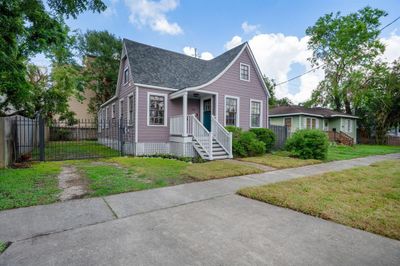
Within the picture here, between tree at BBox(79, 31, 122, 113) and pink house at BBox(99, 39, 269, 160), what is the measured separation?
42.2 ft

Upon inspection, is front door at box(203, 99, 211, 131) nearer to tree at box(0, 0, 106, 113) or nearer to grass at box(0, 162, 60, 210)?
tree at box(0, 0, 106, 113)

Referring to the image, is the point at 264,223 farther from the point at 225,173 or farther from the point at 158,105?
the point at 158,105

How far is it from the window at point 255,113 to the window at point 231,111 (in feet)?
4.37

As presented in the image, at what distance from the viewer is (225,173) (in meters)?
6.70

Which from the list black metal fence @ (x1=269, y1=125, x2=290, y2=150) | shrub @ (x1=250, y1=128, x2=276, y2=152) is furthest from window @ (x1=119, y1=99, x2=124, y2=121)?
black metal fence @ (x1=269, y1=125, x2=290, y2=150)

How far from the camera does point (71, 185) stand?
5.28 meters

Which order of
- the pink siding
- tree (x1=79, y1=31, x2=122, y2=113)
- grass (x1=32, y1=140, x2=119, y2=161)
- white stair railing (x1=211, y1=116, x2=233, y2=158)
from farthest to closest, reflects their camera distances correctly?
tree (x1=79, y1=31, x2=122, y2=113) → the pink siding → white stair railing (x1=211, y1=116, x2=233, y2=158) → grass (x1=32, y1=140, x2=119, y2=161)

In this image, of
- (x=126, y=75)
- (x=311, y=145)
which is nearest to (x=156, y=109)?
(x=126, y=75)

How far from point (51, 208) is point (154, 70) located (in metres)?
9.48

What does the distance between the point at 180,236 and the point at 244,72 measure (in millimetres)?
12037

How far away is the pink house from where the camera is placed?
408 inches

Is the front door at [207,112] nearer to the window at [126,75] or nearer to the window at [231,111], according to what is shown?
the window at [231,111]

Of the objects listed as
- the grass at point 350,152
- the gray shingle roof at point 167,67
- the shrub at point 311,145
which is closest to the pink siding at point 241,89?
the gray shingle roof at point 167,67

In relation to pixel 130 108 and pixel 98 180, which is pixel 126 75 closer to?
pixel 130 108
